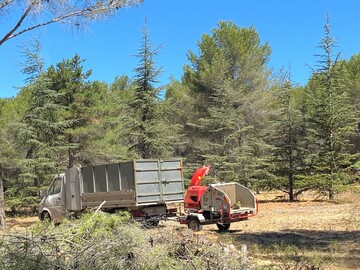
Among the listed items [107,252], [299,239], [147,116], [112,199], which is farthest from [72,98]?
[107,252]

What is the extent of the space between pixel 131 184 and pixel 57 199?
389 cm

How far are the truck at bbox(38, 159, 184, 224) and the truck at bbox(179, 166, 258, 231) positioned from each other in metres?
0.50

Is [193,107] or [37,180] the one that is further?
[193,107]

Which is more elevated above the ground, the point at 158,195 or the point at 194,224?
the point at 158,195

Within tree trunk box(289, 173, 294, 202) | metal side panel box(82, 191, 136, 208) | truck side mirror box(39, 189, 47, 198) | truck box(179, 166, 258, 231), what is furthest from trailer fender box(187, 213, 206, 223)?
tree trunk box(289, 173, 294, 202)

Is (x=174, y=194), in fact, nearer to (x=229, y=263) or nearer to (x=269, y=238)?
(x=269, y=238)

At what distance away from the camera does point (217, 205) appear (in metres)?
12.5

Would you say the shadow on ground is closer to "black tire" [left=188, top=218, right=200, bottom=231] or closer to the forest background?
"black tire" [left=188, top=218, right=200, bottom=231]

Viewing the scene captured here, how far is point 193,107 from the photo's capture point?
29609 millimetres

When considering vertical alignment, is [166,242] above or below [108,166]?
below

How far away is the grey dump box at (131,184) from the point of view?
12.5 metres

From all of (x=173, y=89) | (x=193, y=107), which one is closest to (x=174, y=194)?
(x=193, y=107)

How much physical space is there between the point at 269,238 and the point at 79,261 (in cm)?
685

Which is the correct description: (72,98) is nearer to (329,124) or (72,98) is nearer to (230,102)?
(230,102)
